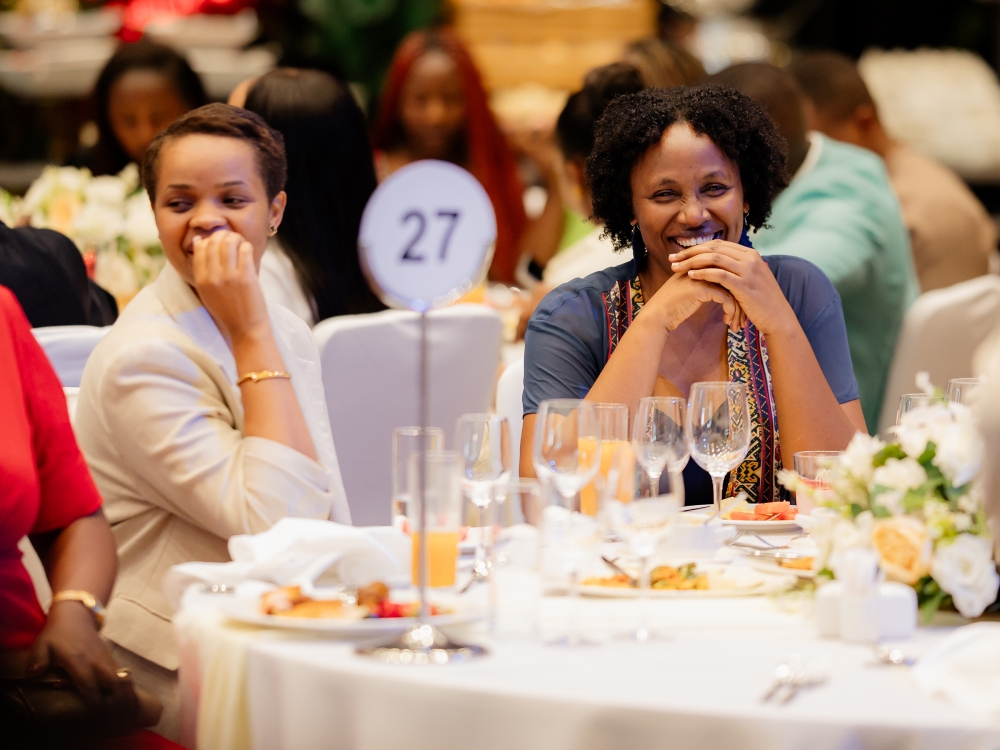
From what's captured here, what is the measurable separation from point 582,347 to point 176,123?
0.86m

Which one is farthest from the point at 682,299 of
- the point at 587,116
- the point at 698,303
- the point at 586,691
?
the point at 587,116

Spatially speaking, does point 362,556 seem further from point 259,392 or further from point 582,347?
point 582,347

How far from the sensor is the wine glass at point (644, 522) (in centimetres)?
145

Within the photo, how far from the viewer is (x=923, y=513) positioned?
1.52m

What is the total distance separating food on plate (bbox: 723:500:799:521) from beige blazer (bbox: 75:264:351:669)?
2.13 feet

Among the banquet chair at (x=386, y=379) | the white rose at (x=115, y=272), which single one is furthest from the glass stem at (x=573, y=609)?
the white rose at (x=115, y=272)

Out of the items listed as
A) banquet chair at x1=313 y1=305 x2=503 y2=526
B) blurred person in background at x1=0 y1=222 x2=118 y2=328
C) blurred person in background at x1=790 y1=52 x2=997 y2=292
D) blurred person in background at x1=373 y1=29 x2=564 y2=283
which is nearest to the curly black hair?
banquet chair at x1=313 y1=305 x2=503 y2=526

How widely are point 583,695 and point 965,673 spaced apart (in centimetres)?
37

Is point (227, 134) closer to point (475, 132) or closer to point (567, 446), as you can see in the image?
point (567, 446)

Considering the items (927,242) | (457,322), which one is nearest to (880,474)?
(457,322)

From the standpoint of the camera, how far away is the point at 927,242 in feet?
16.4

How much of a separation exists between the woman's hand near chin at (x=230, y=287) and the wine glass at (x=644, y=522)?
87cm

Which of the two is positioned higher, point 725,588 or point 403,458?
point 403,458

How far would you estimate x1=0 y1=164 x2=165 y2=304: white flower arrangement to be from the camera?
4.00 m
